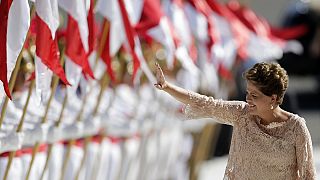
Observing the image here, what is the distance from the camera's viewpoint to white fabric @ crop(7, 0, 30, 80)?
14.7 ft

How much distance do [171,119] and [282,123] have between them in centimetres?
417

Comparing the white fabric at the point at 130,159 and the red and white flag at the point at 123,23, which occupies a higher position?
the red and white flag at the point at 123,23

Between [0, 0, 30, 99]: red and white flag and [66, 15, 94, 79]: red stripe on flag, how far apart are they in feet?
2.49

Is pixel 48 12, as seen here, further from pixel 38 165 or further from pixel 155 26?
pixel 155 26

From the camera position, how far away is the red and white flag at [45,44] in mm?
4742

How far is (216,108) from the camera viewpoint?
14.8 feet

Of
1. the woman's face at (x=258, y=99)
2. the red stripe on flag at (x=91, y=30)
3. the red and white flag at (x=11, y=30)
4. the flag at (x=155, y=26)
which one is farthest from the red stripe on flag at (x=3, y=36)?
the flag at (x=155, y=26)

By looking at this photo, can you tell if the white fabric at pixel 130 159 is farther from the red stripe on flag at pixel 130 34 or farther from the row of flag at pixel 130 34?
the red stripe on flag at pixel 130 34

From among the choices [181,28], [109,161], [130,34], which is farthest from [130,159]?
[130,34]

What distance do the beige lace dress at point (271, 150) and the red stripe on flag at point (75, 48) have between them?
112 cm

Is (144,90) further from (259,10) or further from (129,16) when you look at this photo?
(259,10)

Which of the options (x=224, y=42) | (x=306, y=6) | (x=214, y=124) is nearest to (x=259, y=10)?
(x=306, y=6)

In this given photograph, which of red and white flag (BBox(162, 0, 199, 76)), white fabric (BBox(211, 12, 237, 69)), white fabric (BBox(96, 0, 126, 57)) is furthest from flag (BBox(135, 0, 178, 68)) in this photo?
white fabric (BBox(211, 12, 237, 69))

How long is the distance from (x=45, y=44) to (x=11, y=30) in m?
0.33
